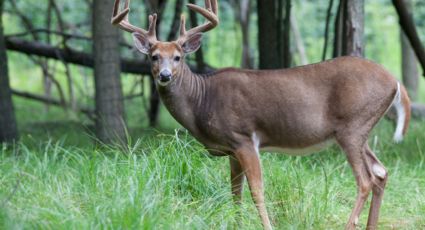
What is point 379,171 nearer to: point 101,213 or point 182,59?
point 182,59

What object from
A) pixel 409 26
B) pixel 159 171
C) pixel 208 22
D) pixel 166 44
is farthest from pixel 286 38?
pixel 159 171

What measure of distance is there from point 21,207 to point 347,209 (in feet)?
8.41

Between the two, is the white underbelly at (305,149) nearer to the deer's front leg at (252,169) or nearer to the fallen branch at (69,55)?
the deer's front leg at (252,169)

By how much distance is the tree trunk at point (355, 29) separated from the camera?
314 inches

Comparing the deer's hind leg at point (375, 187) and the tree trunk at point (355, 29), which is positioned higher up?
the tree trunk at point (355, 29)

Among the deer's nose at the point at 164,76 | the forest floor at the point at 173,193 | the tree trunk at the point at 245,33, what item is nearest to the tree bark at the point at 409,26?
the forest floor at the point at 173,193

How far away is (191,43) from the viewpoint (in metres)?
6.54

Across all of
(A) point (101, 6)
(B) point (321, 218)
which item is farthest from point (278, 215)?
(A) point (101, 6)

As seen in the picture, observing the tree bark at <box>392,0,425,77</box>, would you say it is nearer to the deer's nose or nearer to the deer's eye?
the deer's eye

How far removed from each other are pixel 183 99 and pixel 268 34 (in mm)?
3393

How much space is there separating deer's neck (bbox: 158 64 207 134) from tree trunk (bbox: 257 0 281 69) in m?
3.22

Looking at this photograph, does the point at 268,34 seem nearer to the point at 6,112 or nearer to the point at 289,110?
the point at 6,112

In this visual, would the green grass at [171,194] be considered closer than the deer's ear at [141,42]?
Yes

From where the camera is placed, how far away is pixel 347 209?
21.2 feet
